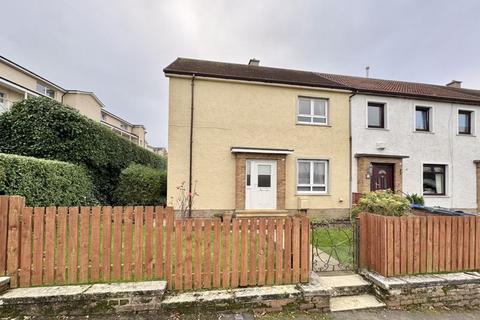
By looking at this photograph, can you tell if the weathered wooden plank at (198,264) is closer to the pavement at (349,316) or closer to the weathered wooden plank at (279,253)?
the pavement at (349,316)

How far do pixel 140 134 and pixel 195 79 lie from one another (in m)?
42.9

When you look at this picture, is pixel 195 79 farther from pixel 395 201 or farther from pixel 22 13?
pixel 22 13

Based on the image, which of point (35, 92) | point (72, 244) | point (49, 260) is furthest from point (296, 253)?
point (35, 92)

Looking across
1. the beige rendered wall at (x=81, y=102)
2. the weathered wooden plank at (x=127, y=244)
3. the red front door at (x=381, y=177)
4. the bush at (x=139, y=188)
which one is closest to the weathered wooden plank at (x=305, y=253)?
the weathered wooden plank at (x=127, y=244)

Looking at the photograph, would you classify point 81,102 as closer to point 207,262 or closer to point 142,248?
point 142,248

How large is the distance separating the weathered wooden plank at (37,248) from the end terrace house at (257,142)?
6626mm

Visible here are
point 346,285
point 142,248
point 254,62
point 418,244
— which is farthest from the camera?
point 254,62

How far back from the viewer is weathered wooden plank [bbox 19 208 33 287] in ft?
11.1

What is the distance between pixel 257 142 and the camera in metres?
11.0

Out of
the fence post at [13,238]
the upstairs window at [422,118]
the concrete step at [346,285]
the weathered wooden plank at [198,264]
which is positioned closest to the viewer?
the fence post at [13,238]

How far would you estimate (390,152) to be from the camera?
11.9 m

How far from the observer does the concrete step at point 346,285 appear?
3.90 m

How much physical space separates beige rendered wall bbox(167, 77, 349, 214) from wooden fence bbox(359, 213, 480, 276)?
6.82m

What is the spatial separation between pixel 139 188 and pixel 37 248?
773 centimetres
